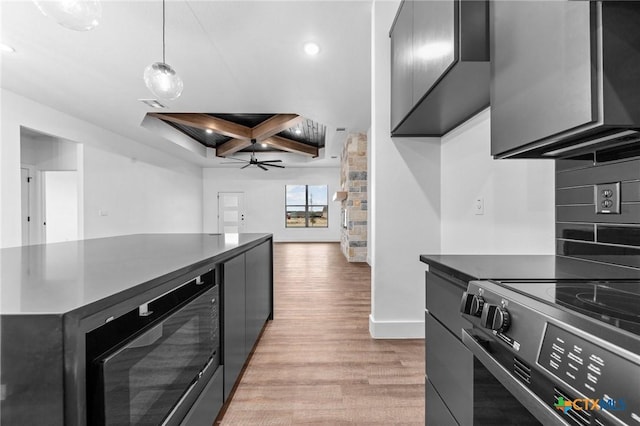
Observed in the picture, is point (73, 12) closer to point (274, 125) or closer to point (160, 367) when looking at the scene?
point (160, 367)

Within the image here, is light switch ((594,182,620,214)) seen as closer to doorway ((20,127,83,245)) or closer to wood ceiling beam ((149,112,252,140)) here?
wood ceiling beam ((149,112,252,140))

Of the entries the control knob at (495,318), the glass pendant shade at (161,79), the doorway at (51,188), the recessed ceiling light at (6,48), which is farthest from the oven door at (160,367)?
the doorway at (51,188)

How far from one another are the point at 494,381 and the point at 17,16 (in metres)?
4.23

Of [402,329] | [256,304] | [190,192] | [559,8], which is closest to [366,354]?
[402,329]

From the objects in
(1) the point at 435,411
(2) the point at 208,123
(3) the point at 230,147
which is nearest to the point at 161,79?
(1) the point at 435,411

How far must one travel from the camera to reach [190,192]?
395 inches

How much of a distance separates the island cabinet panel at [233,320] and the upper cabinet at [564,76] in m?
1.33

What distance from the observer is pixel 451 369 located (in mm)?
1025

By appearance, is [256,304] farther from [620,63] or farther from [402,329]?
[620,63]

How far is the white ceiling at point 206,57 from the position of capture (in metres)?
2.59

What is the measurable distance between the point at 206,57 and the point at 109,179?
4.40m

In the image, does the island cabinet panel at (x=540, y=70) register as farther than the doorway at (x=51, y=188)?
No

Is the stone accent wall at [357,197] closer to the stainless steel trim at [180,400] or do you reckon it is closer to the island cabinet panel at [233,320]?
the island cabinet panel at [233,320]

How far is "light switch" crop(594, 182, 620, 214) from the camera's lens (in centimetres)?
104
